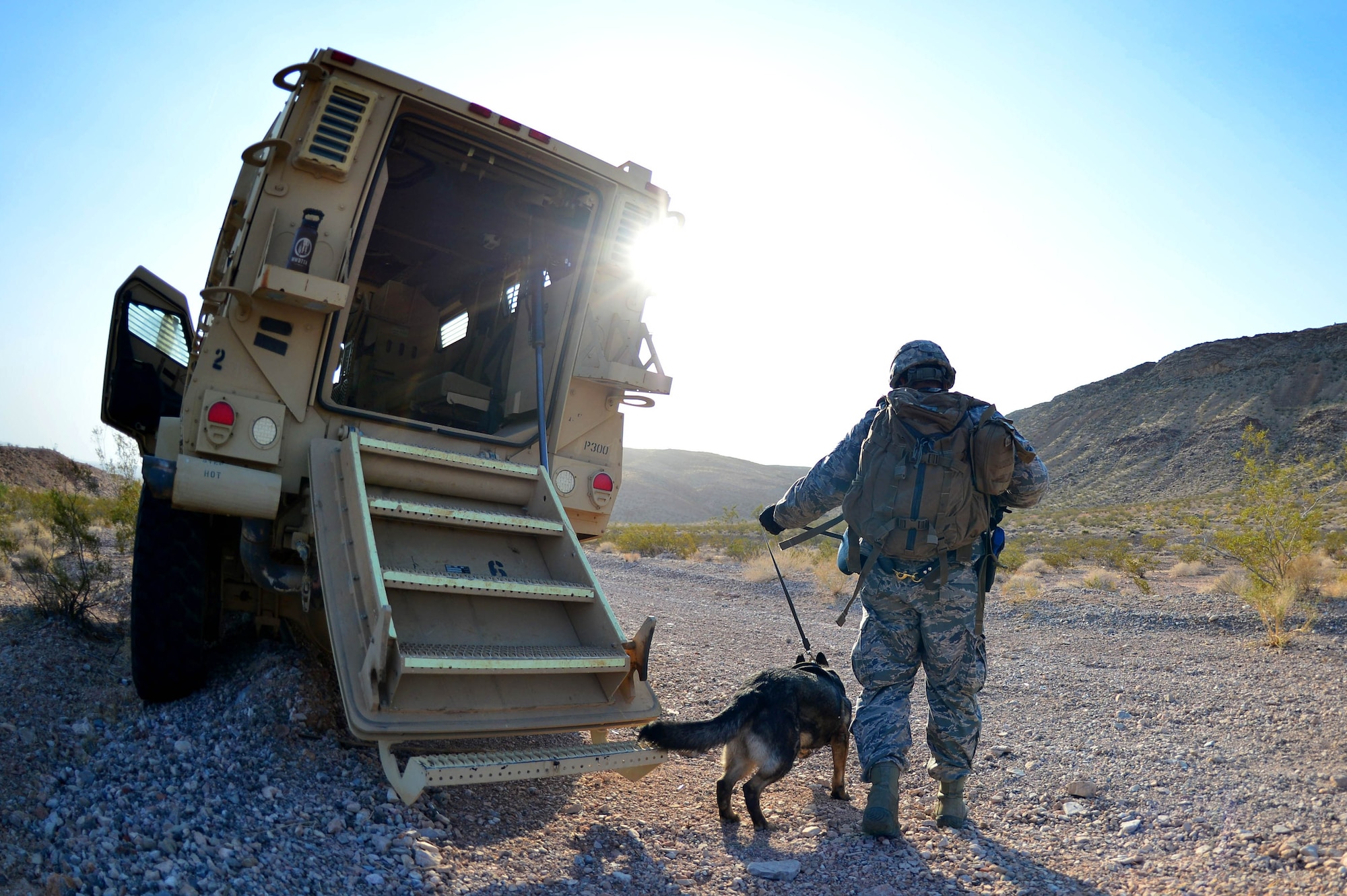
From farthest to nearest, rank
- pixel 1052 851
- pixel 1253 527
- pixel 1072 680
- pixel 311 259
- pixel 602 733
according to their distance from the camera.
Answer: pixel 1253 527 < pixel 1072 680 < pixel 311 259 < pixel 602 733 < pixel 1052 851

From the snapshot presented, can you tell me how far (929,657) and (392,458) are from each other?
8.68ft

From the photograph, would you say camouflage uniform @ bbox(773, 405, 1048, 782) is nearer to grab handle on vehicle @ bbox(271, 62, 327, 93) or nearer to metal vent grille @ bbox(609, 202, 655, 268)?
metal vent grille @ bbox(609, 202, 655, 268)

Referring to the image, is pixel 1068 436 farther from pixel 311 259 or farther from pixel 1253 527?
pixel 311 259

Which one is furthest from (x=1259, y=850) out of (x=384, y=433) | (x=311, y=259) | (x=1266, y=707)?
(x=311, y=259)

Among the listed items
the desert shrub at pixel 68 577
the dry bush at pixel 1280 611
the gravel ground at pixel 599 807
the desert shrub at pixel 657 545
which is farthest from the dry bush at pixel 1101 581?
the desert shrub at pixel 68 577

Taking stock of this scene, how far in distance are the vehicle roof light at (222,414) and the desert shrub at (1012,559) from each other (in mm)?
12302

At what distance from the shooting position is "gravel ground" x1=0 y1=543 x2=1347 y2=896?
99.0 inches

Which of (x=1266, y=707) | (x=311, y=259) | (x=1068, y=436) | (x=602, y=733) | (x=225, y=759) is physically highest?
(x=1068, y=436)

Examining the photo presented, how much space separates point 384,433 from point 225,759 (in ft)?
5.52

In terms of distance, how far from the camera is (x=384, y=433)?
13.8 feet

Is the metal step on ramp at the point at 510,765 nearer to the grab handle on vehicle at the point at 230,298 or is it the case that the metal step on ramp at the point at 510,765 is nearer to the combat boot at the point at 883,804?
the combat boot at the point at 883,804

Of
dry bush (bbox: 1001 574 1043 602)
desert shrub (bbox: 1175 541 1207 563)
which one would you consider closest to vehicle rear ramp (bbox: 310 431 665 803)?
dry bush (bbox: 1001 574 1043 602)

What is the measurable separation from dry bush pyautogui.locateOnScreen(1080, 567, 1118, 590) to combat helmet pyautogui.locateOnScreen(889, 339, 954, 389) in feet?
31.6

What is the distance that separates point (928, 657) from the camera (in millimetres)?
3494
